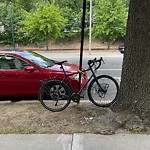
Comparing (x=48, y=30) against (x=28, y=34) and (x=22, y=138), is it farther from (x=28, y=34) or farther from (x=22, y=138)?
(x=22, y=138)

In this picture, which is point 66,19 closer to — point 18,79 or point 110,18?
point 110,18

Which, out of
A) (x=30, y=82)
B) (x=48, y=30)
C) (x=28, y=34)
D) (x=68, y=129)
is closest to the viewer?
(x=68, y=129)

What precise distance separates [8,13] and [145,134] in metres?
28.5

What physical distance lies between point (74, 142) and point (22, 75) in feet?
9.86

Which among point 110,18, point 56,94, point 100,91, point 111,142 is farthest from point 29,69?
point 110,18

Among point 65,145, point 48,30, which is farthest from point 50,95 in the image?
point 48,30

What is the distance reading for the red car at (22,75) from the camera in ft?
19.8

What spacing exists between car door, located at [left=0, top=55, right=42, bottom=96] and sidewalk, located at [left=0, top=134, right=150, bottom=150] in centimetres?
242

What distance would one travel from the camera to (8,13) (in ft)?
96.7

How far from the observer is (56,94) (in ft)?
15.8

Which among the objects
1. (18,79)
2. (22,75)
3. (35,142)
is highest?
(22,75)

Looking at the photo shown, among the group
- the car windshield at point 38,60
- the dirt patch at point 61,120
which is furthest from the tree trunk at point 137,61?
the car windshield at point 38,60

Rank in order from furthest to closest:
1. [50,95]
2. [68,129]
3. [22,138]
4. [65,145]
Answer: [50,95]
[68,129]
[22,138]
[65,145]

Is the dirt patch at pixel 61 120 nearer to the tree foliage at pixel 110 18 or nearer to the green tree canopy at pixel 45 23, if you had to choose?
the green tree canopy at pixel 45 23
